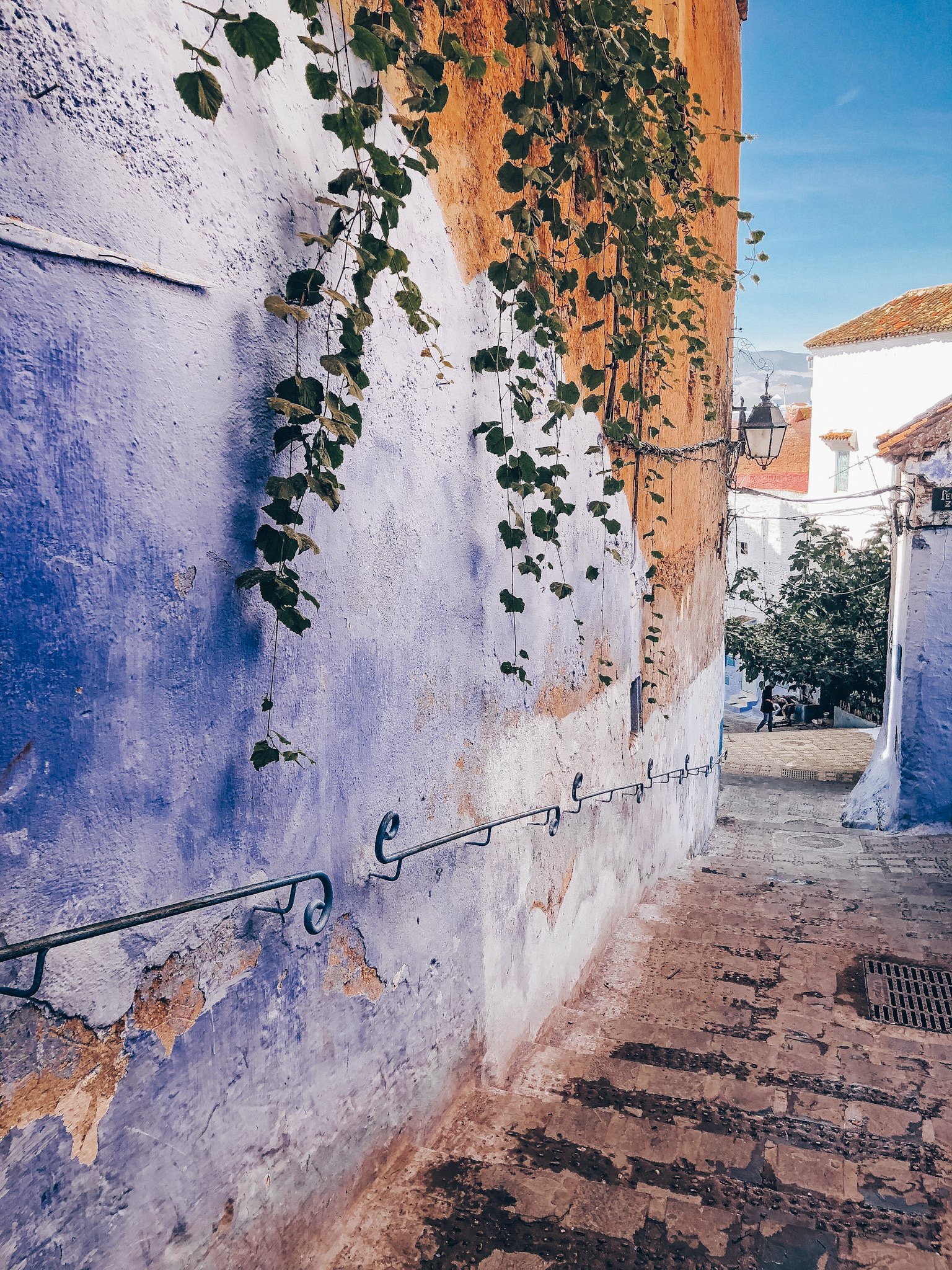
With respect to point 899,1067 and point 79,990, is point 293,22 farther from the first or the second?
point 899,1067

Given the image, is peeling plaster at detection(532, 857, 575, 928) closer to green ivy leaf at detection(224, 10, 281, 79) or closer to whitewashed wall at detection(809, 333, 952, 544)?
green ivy leaf at detection(224, 10, 281, 79)

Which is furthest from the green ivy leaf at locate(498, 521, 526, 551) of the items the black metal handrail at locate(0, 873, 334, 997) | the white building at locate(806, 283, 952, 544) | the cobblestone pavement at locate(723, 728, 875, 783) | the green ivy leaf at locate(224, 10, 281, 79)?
the white building at locate(806, 283, 952, 544)

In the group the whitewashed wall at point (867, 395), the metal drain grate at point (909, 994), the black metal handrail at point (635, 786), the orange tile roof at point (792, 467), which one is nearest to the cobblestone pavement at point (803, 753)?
the black metal handrail at point (635, 786)

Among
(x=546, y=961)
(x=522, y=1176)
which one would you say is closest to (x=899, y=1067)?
(x=546, y=961)

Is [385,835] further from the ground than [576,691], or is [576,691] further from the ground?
[576,691]

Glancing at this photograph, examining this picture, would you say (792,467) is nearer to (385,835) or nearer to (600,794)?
(600,794)

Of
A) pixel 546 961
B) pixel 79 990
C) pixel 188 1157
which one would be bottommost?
pixel 546 961

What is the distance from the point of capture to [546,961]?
3.78 m

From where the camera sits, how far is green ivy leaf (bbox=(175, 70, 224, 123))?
160 cm

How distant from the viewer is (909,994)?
14.6 feet

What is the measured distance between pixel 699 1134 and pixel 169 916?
2.12 meters

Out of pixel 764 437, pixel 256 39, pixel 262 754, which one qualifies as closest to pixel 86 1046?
pixel 262 754

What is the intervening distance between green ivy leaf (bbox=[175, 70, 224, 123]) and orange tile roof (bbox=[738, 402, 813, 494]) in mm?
27613

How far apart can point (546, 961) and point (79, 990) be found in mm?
2530
